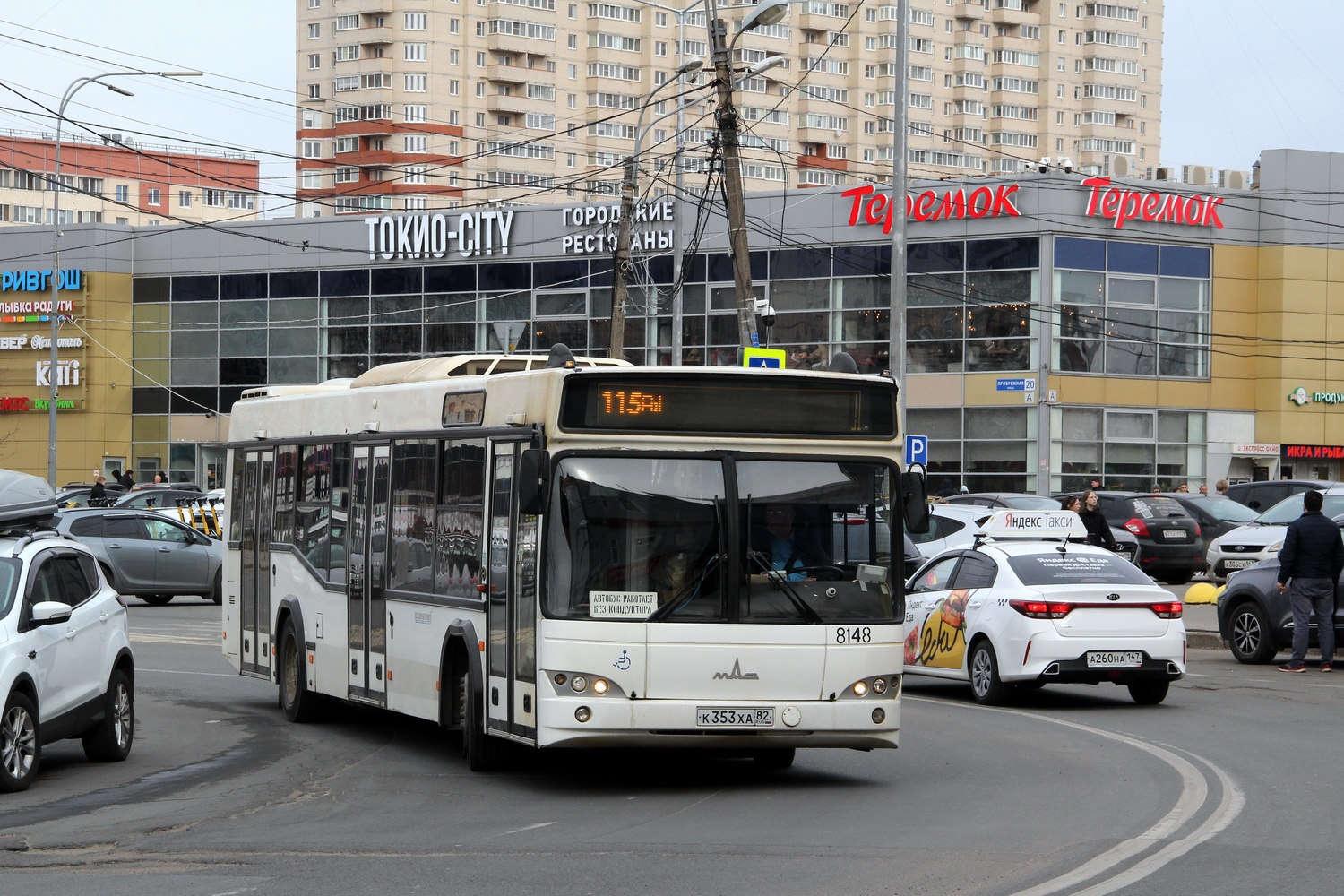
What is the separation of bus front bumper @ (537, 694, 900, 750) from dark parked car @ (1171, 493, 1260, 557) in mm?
23773

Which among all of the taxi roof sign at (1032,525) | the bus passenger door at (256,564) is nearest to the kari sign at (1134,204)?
the taxi roof sign at (1032,525)

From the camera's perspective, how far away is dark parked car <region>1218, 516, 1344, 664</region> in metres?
19.9

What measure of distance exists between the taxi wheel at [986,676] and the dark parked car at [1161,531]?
15805 millimetres

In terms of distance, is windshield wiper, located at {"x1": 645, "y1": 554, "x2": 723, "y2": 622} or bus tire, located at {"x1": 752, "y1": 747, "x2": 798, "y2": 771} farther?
bus tire, located at {"x1": 752, "y1": 747, "x2": 798, "y2": 771}

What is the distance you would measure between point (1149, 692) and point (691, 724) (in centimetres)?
739

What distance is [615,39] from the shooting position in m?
121

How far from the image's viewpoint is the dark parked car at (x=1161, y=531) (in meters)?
32.0

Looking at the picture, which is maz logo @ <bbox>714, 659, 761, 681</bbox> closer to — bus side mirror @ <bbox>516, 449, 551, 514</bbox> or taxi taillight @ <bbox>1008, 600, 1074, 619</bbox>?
bus side mirror @ <bbox>516, 449, 551, 514</bbox>

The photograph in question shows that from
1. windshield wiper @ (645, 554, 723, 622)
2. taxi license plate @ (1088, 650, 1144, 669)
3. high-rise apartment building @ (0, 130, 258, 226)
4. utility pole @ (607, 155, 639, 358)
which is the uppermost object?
high-rise apartment building @ (0, 130, 258, 226)

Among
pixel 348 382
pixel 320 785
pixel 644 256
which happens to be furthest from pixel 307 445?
pixel 644 256

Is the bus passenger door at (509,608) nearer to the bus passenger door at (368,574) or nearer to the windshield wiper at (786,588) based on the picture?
the windshield wiper at (786,588)

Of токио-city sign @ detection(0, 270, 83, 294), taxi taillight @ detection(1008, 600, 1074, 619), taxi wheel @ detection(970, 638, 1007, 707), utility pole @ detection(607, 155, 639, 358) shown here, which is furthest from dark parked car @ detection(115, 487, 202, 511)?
токио-city sign @ detection(0, 270, 83, 294)

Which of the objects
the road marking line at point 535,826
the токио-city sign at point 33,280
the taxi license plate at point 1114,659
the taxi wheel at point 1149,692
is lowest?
the taxi wheel at point 1149,692

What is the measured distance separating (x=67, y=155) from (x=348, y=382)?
110022mm
